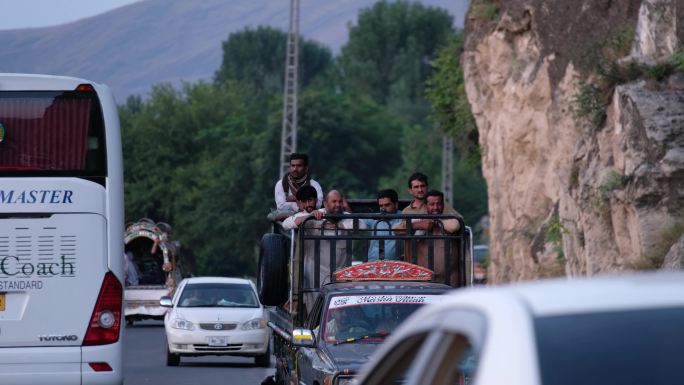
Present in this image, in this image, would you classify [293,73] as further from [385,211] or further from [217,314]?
[385,211]

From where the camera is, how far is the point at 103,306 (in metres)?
12.7

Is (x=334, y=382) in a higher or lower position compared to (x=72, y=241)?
lower

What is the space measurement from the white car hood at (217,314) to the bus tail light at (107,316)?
1202 centimetres

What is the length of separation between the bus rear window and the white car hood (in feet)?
39.5

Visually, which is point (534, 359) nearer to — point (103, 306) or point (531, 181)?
point (103, 306)

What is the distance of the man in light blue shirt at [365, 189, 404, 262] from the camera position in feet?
49.9

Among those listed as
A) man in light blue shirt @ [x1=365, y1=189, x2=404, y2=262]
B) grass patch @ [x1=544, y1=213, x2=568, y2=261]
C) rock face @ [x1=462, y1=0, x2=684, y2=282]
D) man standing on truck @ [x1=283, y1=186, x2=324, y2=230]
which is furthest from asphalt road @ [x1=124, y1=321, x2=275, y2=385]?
grass patch @ [x1=544, y1=213, x2=568, y2=261]

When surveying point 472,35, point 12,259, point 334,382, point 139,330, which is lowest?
point 139,330

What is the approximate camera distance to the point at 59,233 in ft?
41.5

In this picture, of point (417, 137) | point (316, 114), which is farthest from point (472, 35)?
point (417, 137)

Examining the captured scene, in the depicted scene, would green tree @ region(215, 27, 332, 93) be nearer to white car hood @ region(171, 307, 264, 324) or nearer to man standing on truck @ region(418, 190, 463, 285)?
white car hood @ region(171, 307, 264, 324)

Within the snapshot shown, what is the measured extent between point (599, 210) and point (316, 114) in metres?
61.0

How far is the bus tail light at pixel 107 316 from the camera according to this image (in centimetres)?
1260

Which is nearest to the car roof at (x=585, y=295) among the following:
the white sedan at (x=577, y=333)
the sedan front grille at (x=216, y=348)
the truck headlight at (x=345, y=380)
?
the white sedan at (x=577, y=333)
